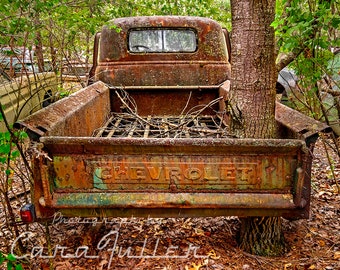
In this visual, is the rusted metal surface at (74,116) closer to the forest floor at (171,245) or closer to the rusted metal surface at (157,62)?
the rusted metal surface at (157,62)

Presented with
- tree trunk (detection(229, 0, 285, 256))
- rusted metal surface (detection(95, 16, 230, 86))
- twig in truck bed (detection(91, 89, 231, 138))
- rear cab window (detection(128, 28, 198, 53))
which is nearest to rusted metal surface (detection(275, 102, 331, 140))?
tree trunk (detection(229, 0, 285, 256))

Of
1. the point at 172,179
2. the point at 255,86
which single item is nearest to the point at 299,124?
the point at 255,86

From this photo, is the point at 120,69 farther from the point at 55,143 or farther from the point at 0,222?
the point at 55,143

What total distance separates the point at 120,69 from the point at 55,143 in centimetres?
257

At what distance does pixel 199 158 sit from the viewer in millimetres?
2078

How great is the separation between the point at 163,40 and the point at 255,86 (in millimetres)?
2435

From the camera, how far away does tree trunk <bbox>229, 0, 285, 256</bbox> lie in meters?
2.34

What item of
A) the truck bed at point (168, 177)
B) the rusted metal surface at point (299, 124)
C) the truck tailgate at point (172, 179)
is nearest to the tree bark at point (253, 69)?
the rusted metal surface at point (299, 124)

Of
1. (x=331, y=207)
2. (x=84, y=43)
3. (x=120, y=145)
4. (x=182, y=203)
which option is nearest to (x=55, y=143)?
(x=120, y=145)

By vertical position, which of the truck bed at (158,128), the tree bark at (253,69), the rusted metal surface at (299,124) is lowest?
the truck bed at (158,128)

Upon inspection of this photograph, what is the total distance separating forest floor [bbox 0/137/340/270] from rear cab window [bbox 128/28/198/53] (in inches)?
94.5

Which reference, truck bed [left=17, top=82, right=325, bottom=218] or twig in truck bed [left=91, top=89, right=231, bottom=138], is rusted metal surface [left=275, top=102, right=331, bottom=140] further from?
twig in truck bed [left=91, top=89, right=231, bottom=138]

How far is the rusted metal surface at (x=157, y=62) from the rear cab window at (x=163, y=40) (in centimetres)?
7

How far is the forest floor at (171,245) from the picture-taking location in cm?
249
